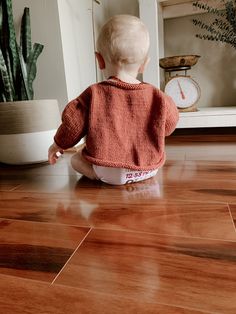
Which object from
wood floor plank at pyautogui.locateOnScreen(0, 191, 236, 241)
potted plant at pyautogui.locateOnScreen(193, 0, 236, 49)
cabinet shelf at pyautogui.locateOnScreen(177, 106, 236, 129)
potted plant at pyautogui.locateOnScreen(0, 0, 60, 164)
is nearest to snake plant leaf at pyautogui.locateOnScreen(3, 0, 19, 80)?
potted plant at pyautogui.locateOnScreen(0, 0, 60, 164)

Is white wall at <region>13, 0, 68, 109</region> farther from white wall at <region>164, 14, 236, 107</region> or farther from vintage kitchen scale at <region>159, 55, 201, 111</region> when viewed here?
white wall at <region>164, 14, 236, 107</region>

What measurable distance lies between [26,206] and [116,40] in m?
0.47

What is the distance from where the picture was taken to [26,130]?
98 cm

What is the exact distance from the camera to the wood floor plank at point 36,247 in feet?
1.36

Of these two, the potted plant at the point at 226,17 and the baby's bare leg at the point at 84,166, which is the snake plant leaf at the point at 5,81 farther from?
the potted plant at the point at 226,17

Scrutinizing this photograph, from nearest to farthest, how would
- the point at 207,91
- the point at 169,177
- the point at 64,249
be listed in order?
1. the point at 64,249
2. the point at 169,177
3. the point at 207,91

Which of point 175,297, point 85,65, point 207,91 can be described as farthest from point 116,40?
point 207,91

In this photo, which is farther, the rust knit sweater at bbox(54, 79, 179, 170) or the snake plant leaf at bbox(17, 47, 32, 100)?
the snake plant leaf at bbox(17, 47, 32, 100)

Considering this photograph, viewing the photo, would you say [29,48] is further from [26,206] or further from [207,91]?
[207,91]

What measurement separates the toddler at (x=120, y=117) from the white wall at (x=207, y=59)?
1033mm

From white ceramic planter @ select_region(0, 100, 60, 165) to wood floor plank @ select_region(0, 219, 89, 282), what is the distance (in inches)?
18.1

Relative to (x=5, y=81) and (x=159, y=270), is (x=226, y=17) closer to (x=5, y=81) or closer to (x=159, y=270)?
(x=5, y=81)

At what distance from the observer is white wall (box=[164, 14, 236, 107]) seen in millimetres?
1594

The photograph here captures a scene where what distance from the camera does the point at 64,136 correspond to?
73cm
